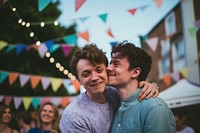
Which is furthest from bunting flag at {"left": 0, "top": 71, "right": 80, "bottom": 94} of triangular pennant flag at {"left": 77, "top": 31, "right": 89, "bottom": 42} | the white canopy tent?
the white canopy tent

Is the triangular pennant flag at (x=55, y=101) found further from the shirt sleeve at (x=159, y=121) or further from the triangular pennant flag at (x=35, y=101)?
the shirt sleeve at (x=159, y=121)

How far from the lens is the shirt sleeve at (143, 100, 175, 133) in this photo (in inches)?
78.4

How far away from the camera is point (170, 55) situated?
478 inches

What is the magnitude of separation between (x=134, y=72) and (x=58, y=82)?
5148 mm

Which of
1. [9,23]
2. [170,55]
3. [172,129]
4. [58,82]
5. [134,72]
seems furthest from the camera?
[170,55]

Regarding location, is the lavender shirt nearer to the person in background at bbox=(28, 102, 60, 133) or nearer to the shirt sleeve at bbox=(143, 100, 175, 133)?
the shirt sleeve at bbox=(143, 100, 175, 133)

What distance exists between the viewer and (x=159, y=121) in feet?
6.53

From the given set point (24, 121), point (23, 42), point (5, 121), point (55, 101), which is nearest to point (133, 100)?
point (5, 121)

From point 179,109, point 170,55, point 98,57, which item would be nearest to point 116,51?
point 98,57

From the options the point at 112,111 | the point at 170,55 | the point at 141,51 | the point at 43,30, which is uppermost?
the point at 43,30

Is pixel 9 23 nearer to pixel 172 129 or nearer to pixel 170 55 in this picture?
pixel 170 55

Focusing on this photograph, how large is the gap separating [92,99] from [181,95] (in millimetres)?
4735

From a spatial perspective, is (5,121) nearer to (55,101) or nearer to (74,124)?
(74,124)

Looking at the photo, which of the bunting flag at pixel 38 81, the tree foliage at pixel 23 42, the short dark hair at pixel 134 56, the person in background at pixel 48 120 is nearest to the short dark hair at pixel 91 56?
the short dark hair at pixel 134 56
